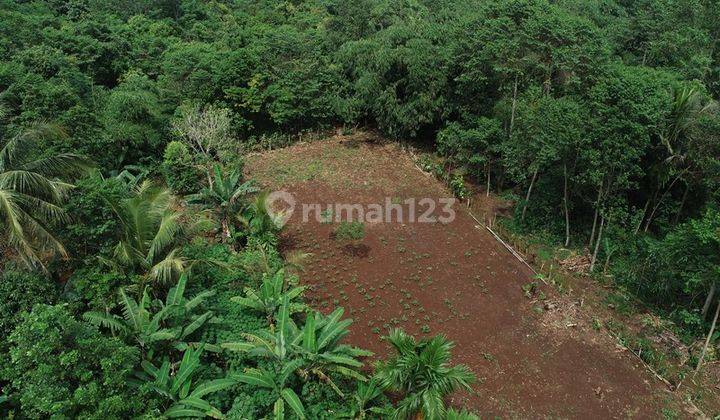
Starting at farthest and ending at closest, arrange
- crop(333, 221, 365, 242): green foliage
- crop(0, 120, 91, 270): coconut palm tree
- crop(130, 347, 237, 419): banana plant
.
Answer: crop(333, 221, 365, 242): green foliage → crop(0, 120, 91, 270): coconut palm tree → crop(130, 347, 237, 419): banana plant

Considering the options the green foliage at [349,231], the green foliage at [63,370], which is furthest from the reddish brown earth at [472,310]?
the green foliage at [63,370]

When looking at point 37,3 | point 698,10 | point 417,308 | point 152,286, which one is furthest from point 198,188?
point 37,3

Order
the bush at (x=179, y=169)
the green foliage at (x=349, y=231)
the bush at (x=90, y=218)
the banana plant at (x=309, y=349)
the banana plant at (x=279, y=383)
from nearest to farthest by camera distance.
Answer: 1. the banana plant at (x=279, y=383)
2. the banana plant at (x=309, y=349)
3. the bush at (x=90, y=218)
4. the green foliage at (x=349, y=231)
5. the bush at (x=179, y=169)

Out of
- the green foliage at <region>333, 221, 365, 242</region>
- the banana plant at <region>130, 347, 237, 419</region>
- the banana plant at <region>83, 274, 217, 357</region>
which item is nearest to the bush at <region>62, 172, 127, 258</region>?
the banana plant at <region>83, 274, 217, 357</region>

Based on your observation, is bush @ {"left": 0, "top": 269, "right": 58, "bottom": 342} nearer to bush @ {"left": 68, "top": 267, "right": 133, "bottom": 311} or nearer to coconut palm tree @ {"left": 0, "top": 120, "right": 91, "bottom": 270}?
coconut palm tree @ {"left": 0, "top": 120, "right": 91, "bottom": 270}

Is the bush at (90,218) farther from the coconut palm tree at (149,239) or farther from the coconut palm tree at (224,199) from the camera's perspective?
the coconut palm tree at (224,199)

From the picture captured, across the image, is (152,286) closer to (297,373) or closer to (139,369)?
(139,369)

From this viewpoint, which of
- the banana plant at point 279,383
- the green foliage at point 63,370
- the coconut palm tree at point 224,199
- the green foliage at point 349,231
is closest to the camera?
the green foliage at point 63,370
